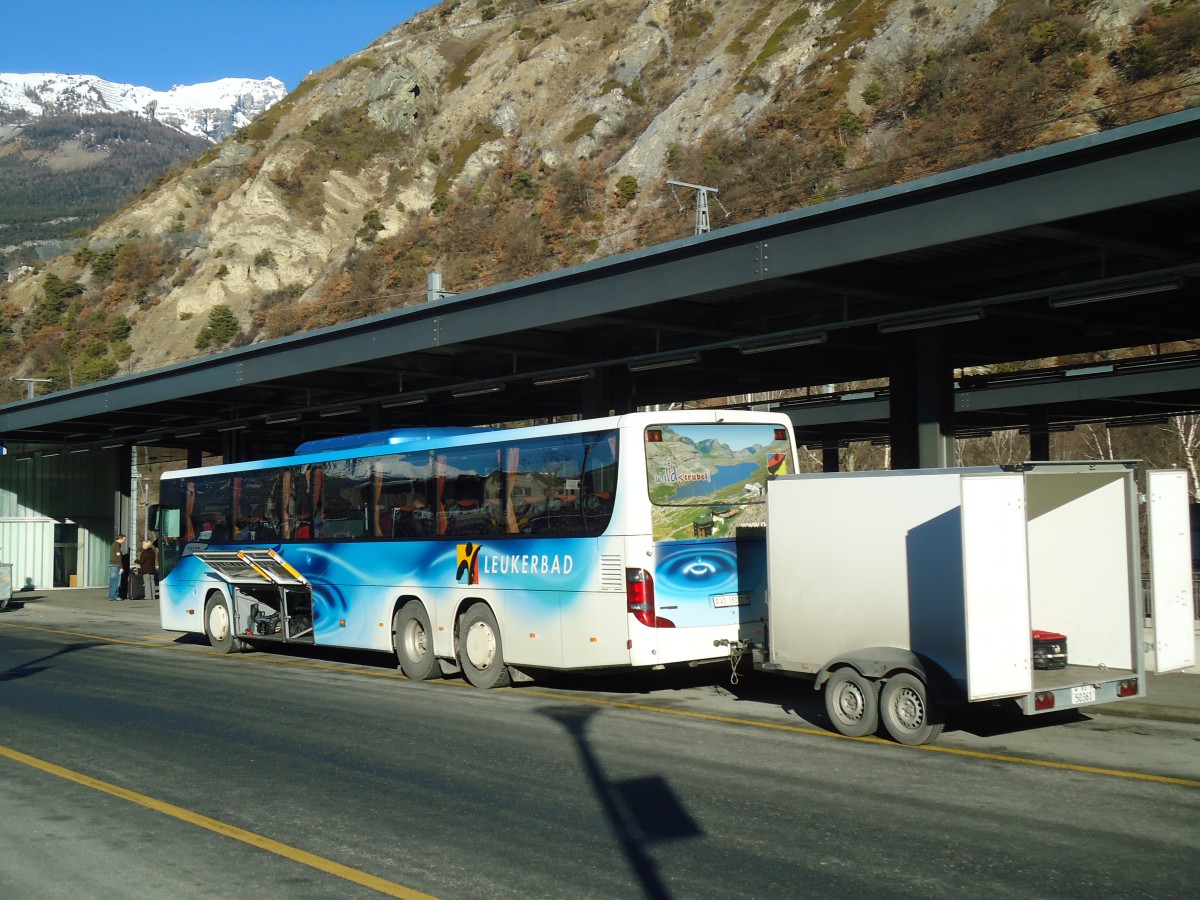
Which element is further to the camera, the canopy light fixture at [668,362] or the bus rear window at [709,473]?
the canopy light fixture at [668,362]

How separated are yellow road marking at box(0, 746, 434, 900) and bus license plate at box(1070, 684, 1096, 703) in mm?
6428

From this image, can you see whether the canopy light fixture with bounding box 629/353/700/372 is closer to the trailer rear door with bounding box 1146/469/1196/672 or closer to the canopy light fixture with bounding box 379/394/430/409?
the canopy light fixture with bounding box 379/394/430/409

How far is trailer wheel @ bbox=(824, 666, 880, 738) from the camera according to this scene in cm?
1082

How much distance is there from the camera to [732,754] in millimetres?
10211

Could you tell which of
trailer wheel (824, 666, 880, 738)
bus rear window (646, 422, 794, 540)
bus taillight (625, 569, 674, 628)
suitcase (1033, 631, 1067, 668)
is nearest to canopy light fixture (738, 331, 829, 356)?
bus rear window (646, 422, 794, 540)

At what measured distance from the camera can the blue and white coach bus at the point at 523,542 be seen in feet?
43.4

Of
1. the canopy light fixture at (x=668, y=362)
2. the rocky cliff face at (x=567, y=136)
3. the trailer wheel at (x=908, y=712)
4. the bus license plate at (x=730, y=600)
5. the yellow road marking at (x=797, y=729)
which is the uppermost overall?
the rocky cliff face at (x=567, y=136)

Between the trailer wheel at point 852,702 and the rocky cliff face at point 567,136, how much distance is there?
3536 cm

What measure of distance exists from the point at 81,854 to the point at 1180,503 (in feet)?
31.5

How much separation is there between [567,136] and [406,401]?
6573cm

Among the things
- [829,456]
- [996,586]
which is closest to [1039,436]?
Answer: [829,456]

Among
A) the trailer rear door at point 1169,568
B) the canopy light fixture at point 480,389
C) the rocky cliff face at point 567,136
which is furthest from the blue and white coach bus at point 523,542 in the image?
the rocky cliff face at point 567,136

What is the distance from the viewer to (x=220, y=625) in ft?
69.8

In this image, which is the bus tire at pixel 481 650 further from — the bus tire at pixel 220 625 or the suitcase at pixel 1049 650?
the bus tire at pixel 220 625
